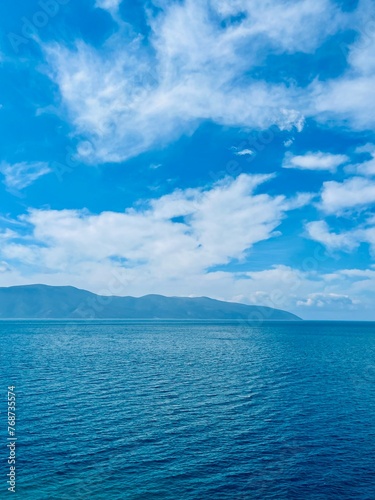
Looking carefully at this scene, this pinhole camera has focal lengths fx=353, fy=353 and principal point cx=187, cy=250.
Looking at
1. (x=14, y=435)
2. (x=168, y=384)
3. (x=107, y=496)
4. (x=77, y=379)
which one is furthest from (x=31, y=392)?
(x=107, y=496)

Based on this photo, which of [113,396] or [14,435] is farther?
[113,396]

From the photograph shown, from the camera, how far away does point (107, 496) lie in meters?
36.5

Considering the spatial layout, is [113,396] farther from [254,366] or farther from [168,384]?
[254,366]

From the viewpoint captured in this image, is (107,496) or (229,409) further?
(229,409)

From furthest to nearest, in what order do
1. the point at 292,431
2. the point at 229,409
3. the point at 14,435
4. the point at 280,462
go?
the point at 229,409 → the point at 292,431 → the point at 14,435 → the point at 280,462

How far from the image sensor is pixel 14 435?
50469 millimetres

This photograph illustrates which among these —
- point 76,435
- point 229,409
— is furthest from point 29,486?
point 229,409

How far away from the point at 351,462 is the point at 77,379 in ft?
210

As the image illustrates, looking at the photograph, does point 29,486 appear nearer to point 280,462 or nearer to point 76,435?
point 76,435

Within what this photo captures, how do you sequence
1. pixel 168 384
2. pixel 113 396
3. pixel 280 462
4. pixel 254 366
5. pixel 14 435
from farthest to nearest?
pixel 254 366, pixel 168 384, pixel 113 396, pixel 14 435, pixel 280 462

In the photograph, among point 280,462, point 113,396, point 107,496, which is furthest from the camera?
point 113,396

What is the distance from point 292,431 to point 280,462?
11.4 meters

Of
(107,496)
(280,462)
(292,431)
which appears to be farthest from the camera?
(292,431)

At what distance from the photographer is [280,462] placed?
4469cm
